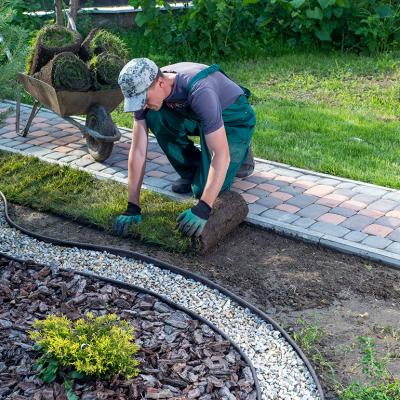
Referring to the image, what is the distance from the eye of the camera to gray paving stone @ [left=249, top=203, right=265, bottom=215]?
5.66 m

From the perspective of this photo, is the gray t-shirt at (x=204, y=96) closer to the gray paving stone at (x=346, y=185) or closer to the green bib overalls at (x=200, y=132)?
the green bib overalls at (x=200, y=132)

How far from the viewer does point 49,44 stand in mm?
6703

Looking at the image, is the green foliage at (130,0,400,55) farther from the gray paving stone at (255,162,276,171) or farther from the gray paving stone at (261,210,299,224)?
the gray paving stone at (261,210,299,224)

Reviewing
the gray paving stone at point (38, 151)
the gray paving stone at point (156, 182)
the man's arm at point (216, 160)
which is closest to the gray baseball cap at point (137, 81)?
the man's arm at point (216, 160)

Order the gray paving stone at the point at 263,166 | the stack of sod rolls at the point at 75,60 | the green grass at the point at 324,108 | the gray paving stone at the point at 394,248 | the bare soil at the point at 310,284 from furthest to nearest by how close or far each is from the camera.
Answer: the green grass at the point at 324,108
the gray paving stone at the point at 263,166
the stack of sod rolls at the point at 75,60
the gray paving stone at the point at 394,248
the bare soil at the point at 310,284

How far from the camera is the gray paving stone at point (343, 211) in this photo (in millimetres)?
5621

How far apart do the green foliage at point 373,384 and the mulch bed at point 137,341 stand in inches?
19.6

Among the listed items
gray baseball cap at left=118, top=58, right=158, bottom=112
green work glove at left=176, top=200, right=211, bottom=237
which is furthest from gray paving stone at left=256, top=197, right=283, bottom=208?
gray baseball cap at left=118, top=58, right=158, bottom=112

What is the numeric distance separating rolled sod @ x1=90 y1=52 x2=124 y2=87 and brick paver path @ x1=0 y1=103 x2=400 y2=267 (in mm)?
742

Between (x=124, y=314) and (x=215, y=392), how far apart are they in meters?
0.86

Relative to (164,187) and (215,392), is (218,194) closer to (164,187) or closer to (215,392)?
(164,187)

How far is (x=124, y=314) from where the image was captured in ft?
14.1

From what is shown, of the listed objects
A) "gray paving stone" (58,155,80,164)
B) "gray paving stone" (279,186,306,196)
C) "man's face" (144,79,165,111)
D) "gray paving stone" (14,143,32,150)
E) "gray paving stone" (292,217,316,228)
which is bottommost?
"gray paving stone" (14,143,32,150)

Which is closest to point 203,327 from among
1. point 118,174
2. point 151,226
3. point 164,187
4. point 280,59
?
point 151,226
